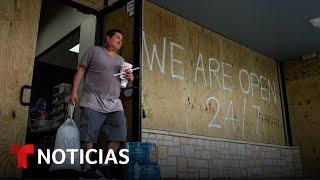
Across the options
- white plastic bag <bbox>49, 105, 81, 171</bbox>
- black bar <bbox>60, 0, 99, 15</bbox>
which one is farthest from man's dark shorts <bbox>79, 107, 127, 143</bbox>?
black bar <bbox>60, 0, 99, 15</bbox>

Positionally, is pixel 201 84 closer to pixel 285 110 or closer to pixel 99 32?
pixel 99 32

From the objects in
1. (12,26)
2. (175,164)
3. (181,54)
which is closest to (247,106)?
(181,54)

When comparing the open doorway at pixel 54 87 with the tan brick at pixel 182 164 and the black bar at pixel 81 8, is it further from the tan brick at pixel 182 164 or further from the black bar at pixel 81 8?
the tan brick at pixel 182 164

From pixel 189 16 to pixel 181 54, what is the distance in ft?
2.36

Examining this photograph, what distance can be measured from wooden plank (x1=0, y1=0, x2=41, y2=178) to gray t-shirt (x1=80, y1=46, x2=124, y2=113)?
77 centimetres

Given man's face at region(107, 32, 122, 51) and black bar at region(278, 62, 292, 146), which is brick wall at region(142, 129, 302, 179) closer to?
black bar at region(278, 62, 292, 146)

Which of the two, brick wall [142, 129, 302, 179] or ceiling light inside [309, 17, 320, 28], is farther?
ceiling light inside [309, 17, 320, 28]

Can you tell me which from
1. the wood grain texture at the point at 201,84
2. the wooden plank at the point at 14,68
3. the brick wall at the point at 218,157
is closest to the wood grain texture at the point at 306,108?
the brick wall at the point at 218,157

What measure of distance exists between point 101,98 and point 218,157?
2.74 meters

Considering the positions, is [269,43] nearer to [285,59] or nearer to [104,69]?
[285,59]

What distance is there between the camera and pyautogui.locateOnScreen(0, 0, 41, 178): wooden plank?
3.19 metres

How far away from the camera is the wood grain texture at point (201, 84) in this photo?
4598 mm

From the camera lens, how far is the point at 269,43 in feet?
20.8

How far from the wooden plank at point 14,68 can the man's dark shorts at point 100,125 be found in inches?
32.2
